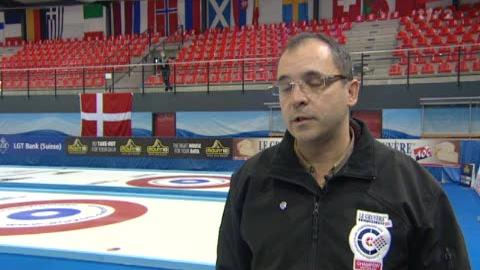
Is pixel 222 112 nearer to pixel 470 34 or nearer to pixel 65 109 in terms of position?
pixel 65 109

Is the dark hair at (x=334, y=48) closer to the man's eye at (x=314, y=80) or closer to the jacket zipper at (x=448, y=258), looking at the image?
the man's eye at (x=314, y=80)

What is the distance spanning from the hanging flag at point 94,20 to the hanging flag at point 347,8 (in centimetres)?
1277

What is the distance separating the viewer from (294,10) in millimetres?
24062

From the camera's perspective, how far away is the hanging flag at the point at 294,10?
23.9 meters

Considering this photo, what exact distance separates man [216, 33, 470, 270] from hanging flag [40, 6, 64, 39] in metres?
29.3

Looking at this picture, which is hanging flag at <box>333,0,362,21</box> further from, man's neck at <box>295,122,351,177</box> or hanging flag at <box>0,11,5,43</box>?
man's neck at <box>295,122,351,177</box>

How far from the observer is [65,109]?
19406 millimetres

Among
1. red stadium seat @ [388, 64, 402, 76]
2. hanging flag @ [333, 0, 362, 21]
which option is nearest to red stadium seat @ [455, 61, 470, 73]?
red stadium seat @ [388, 64, 402, 76]

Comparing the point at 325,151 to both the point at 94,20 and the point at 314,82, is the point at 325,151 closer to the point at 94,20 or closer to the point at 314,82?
the point at 314,82

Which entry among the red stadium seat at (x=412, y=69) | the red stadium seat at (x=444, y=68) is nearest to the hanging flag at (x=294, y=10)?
the red stadium seat at (x=412, y=69)

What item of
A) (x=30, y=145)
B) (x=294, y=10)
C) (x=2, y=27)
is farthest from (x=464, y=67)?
(x=2, y=27)

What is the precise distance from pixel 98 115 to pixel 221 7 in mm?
11299

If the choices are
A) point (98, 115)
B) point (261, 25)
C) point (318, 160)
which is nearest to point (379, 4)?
point (261, 25)

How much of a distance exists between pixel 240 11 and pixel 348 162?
79.6 feet
